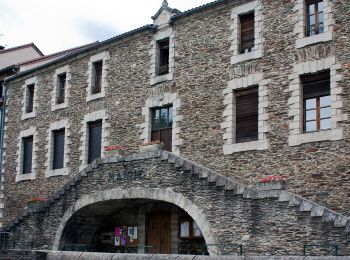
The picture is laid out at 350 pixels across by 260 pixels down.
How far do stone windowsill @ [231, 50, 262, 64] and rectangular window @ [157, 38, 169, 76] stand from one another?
10.6 ft

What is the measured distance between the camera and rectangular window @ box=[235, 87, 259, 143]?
18617mm

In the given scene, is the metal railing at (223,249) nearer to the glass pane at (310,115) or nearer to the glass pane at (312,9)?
the glass pane at (310,115)

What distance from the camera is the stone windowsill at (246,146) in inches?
709

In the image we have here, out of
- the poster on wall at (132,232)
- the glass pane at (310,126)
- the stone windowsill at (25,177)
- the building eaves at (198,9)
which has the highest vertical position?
the building eaves at (198,9)

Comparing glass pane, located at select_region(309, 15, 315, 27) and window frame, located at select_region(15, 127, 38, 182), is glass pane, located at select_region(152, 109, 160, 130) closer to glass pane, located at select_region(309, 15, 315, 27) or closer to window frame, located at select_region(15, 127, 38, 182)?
glass pane, located at select_region(309, 15, 315, 27)

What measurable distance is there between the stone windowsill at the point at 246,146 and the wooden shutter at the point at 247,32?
9.58ft

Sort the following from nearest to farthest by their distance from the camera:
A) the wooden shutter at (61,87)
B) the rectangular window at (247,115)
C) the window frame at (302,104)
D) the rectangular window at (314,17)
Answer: the window frame at (302,104) → the rectangular window at (314,17) → the rectangular window at (247,115) → the wooden shutter at (61,87)

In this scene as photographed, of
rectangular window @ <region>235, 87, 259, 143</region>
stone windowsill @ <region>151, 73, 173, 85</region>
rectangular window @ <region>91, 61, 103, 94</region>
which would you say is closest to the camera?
rectangular window @ <region>235, 87, 259, 143</region>

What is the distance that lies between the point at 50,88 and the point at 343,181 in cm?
1432

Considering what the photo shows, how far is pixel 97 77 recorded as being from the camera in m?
24.5

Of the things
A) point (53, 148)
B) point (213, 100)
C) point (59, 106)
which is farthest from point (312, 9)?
point (53, 148)

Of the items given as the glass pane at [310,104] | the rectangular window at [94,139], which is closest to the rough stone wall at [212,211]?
the rectangular window at [94,139]

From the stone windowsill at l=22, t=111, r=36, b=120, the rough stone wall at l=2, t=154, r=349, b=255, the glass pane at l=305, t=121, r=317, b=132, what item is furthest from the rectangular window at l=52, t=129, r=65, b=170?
the glass pane at l=305, t=121, r=317, b=132

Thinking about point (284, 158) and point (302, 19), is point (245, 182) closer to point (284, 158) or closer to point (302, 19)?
point (284, 158)
